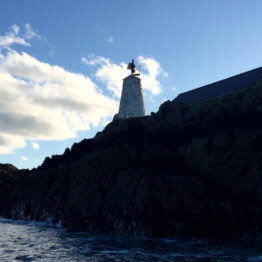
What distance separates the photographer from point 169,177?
3519cm

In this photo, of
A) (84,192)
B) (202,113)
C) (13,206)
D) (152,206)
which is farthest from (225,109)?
(13,206)

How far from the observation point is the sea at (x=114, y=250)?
70.8 feet

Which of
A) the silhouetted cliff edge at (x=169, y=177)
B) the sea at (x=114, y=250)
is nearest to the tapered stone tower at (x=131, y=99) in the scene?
the silhouetted cliff edge at (x=169, y=177)

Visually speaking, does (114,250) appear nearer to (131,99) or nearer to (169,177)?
(169,177)

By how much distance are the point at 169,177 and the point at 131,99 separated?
38067 mm

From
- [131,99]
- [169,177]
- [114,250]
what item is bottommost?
[114,250]

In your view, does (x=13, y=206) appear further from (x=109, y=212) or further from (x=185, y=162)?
(x=185, y=162)

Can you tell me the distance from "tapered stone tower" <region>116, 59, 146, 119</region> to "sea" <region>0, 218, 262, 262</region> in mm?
40968

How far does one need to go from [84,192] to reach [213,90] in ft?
102

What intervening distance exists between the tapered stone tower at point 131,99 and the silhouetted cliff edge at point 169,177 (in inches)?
673

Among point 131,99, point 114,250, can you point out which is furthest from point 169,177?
point 131,99

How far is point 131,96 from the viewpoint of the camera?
7156 centimetres

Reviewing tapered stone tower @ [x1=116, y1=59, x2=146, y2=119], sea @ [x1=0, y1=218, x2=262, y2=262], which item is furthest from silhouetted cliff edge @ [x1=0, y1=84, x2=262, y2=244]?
tapered stone tower @ [x1=116, y1=59, x2=146, y2=119]

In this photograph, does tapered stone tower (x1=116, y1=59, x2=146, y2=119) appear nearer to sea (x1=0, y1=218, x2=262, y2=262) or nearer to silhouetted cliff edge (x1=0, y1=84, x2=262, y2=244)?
silhouetted cliff edge (x1=0, y1=84, x2=262, y2=244)
